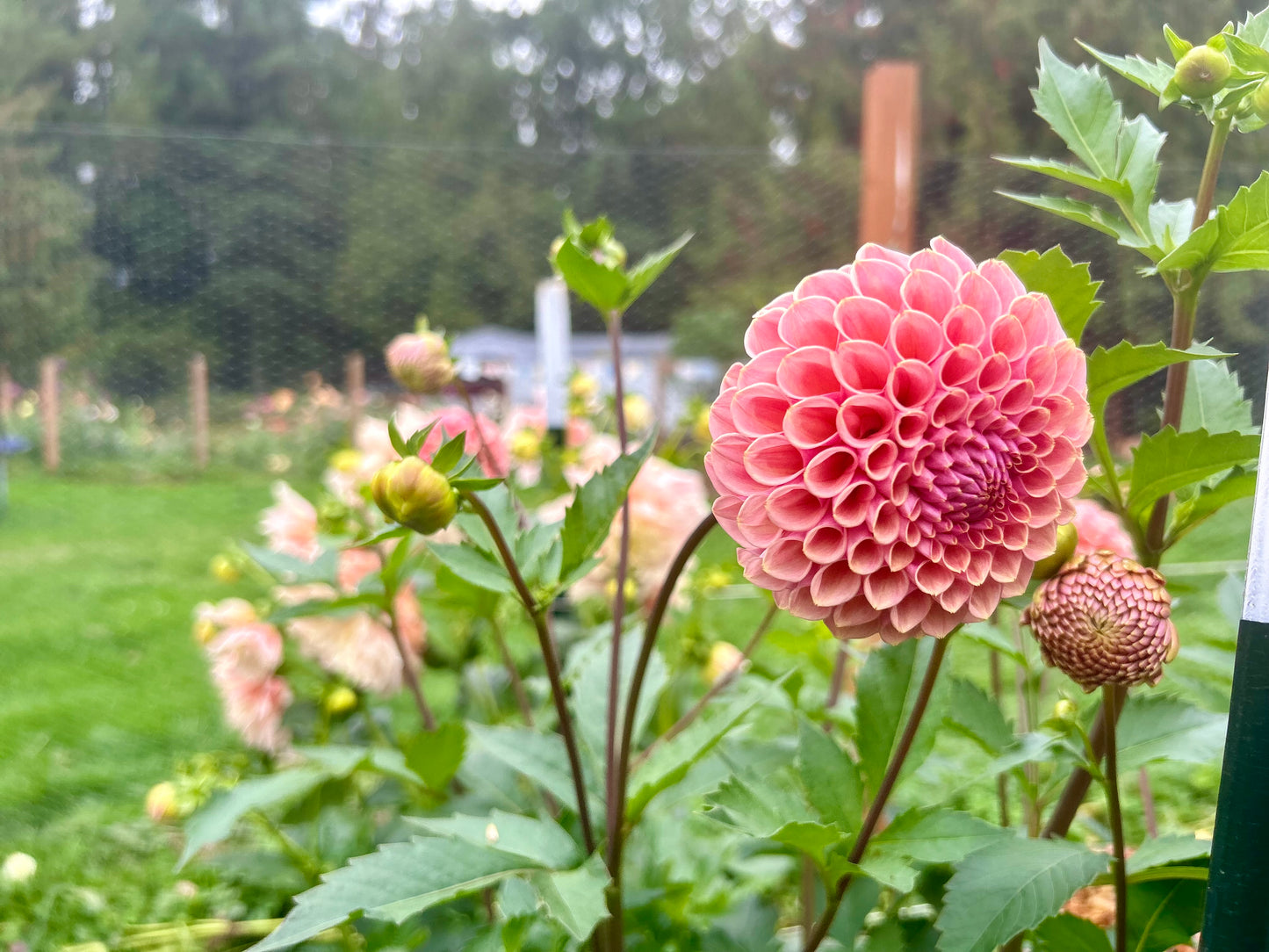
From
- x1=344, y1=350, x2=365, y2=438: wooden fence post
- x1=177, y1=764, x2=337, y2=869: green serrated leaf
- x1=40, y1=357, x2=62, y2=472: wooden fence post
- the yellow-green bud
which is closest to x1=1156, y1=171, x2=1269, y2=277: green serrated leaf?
x1=177, y1=764, x2=337, y2=869: green serrated leaf

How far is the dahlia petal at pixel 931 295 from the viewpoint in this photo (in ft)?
0.92

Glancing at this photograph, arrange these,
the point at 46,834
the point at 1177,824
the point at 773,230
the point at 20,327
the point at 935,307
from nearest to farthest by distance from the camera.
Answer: the point at 935,307 < the point at 1177,824 < the point at 46,834 < the point at 20,327 < the point at 773,230

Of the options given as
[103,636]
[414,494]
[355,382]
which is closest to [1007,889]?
[414,494]

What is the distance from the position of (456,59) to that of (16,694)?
180 inches

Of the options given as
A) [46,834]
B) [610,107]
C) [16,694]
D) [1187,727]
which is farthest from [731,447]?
[610,107]

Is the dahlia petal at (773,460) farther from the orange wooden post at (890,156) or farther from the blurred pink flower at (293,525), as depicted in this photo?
the orange wooden post at (890,156)

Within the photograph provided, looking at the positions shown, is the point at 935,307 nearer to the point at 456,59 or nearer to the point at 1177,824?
the point at 1177,824

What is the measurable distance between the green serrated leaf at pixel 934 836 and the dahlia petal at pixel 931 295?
0.19 m

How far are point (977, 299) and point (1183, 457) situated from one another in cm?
10

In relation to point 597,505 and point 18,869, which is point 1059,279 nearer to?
point 597,505

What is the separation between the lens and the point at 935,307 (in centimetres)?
28

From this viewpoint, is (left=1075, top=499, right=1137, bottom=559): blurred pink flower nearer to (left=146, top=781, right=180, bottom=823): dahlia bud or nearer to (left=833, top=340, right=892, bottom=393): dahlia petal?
(left=833, top=340, right=892, bottom=393): dahlia petal

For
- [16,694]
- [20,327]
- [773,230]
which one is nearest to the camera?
[16,694]

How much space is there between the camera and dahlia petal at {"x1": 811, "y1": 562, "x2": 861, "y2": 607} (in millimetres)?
274
